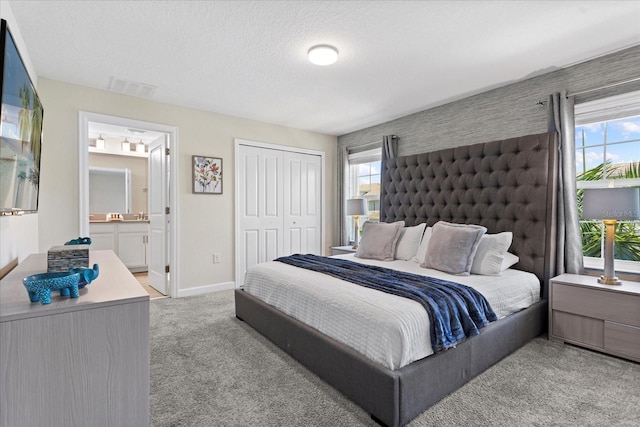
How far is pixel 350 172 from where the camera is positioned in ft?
17.2

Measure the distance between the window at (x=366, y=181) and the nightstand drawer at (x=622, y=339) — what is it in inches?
111

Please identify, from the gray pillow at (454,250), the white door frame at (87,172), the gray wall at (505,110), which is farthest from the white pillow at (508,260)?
the white door frame at (87,172)

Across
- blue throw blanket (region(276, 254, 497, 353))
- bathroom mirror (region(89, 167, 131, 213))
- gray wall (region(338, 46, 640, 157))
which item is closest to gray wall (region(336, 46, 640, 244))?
gray wall (region(338, 46, 640, 157))

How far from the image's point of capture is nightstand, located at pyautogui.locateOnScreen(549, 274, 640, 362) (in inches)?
86.4

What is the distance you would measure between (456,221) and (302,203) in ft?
7.96

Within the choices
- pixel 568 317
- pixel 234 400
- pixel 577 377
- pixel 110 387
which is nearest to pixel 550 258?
pixel 568 317

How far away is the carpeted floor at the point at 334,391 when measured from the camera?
5.35ft

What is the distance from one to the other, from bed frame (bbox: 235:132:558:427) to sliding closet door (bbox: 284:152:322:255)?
130 cm

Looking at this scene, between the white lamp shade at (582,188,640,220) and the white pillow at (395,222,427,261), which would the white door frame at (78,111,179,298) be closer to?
the white pillow at (395,222,427,261)

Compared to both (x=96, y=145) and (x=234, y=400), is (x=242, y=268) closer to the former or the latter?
(x=234, y=400)

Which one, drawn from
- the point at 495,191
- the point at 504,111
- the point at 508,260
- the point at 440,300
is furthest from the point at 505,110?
the point at 440,300

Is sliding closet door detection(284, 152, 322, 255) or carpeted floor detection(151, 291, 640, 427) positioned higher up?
sliding closet door detection(284, 152, 322, 255)

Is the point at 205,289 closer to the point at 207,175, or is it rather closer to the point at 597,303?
the point at 207,175

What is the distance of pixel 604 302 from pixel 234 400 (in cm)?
264
